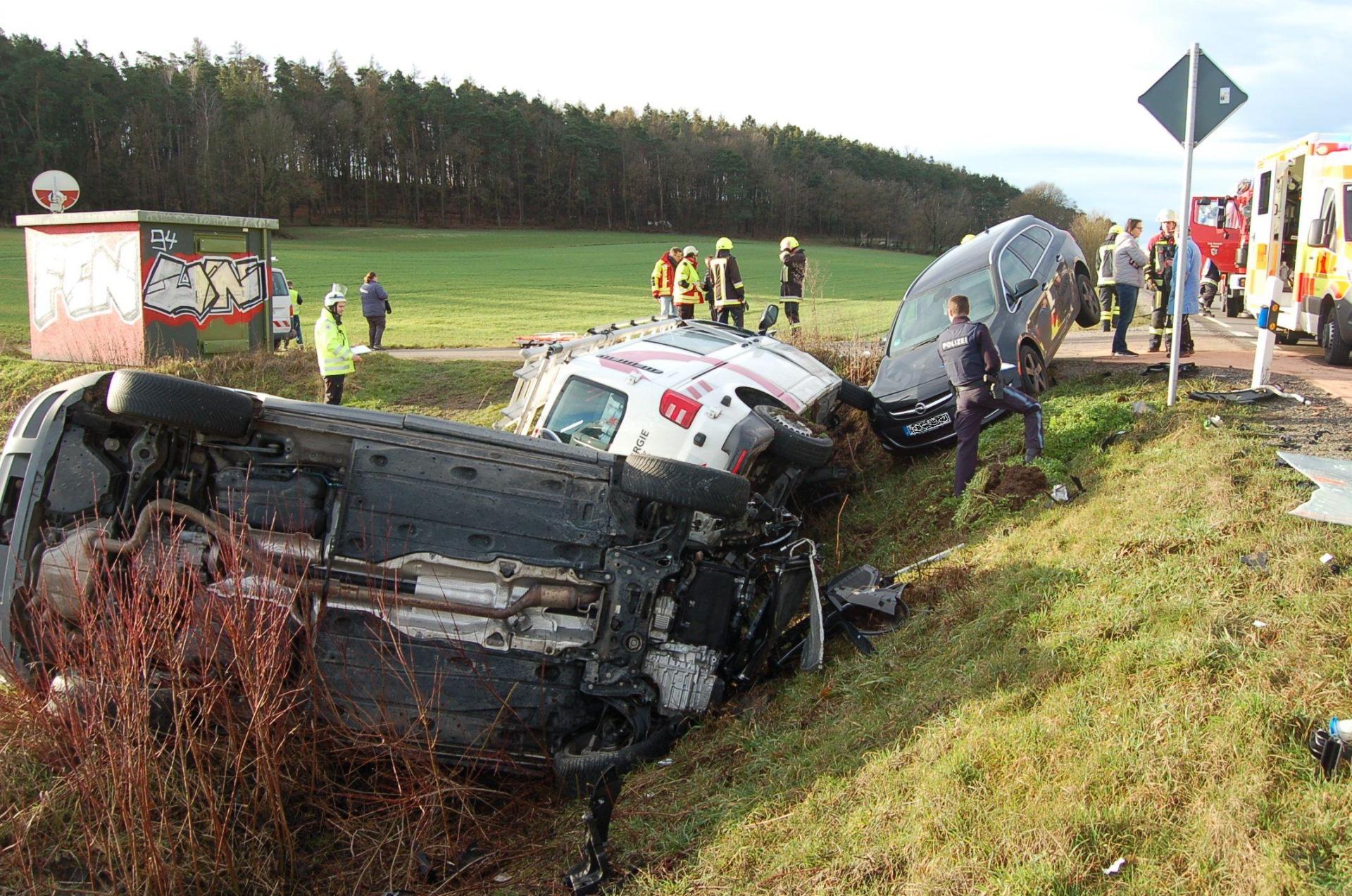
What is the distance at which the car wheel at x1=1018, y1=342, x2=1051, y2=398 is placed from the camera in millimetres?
9492

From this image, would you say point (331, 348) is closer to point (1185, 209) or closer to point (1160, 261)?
point (1185, 209)

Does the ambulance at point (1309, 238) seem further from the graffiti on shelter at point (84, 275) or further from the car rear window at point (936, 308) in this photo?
the graffiti on shelter at point (84, 275)

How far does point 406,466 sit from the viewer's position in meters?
4.66

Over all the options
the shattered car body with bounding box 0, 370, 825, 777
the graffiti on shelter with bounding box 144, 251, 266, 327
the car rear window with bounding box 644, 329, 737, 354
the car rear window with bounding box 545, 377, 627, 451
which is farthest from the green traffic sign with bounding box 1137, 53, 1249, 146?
the graffiti on shelter with bounding box 144, 251, 266, 327

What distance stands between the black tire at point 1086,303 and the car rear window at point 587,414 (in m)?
6.56

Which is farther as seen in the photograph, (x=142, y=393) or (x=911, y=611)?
(x=911, y=611)

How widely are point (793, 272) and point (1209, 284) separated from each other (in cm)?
1024

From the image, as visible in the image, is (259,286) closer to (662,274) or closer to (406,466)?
(662,274)

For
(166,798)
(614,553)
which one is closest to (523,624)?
(614,553)

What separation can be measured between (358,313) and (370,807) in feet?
81.0

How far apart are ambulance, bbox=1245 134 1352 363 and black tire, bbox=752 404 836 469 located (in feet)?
16.2

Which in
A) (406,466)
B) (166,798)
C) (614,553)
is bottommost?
(166,798)

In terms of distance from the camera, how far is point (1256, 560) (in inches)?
197

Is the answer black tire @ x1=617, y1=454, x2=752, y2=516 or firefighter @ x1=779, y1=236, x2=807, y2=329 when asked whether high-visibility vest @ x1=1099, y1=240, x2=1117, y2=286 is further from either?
black tire @ x1=617, y1=454, x2=752, y2=516
